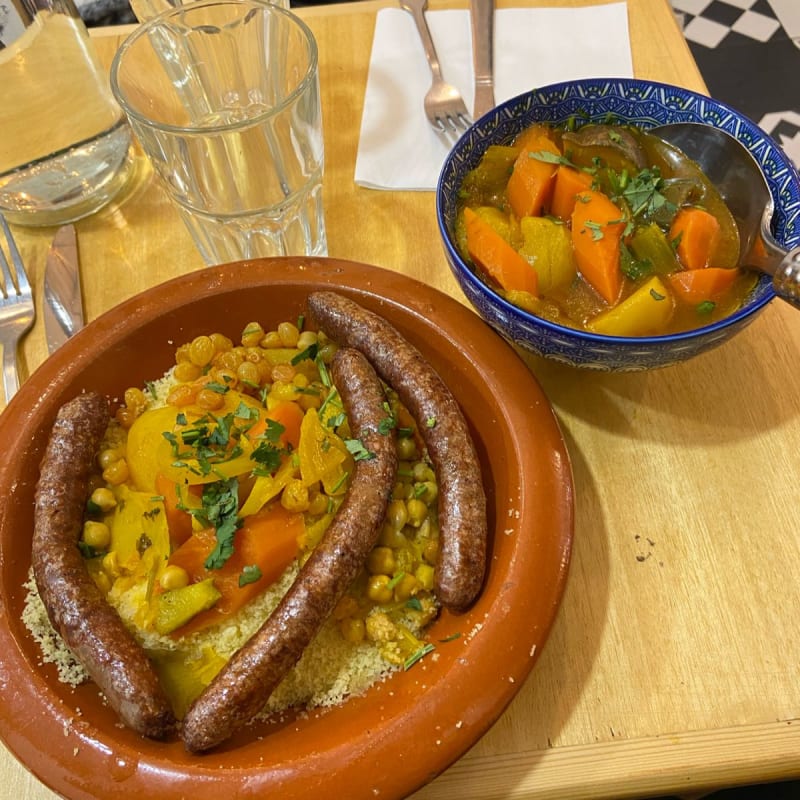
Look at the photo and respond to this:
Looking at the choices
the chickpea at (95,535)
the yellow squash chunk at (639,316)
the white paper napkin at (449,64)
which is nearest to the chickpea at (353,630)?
the chickpea at (95,535)

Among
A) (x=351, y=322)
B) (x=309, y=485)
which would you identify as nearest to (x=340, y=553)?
(x=309, y=485)

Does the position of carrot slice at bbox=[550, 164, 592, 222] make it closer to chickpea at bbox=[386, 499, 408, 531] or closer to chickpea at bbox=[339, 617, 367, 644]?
chickpea at bbox=[386, 499, 408, 531]

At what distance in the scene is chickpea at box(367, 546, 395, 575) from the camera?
1.22 metres

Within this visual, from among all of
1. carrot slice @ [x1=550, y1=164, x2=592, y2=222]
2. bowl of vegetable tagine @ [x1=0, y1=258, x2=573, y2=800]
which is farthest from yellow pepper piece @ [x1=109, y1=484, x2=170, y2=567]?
carrot slice @ [x1=550, y1=164, x2=592, y2=222]

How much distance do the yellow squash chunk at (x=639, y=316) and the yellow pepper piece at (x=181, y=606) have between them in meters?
0.83

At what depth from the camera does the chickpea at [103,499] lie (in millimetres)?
1280

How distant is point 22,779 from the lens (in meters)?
1.13

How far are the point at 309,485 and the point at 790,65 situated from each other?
3956 millimetres

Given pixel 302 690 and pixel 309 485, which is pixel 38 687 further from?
pixel 309 485

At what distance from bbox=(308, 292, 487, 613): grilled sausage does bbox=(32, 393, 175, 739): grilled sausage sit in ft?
1.55

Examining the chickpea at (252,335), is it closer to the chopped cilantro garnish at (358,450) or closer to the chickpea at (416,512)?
the chopped cilantro garnish at (358,450)

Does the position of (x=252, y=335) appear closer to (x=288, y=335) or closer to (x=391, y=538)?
(x=288, y=335)

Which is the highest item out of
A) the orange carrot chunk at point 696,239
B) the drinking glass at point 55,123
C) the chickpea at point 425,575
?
the drinking glass at point 55,123

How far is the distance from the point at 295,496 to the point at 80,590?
0.37m
